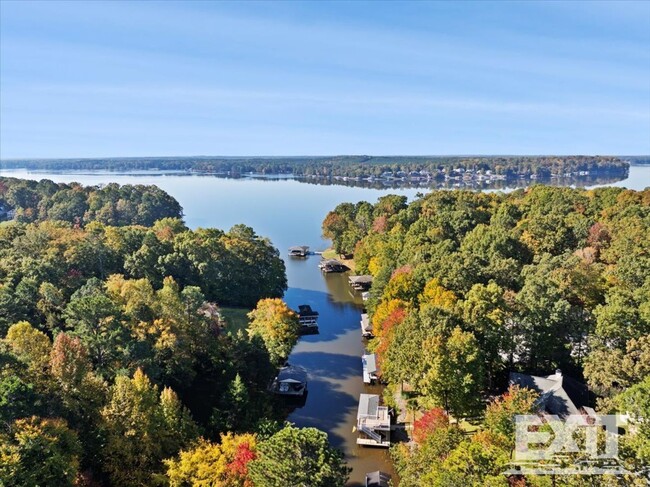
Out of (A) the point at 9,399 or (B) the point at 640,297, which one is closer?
(A) the point at 9,399

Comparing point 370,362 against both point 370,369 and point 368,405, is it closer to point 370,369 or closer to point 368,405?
point 370,369

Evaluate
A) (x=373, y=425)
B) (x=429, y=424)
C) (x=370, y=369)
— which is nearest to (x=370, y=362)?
(x=370, y=369)

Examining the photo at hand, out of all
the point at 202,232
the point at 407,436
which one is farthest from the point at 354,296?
the point at 407,436

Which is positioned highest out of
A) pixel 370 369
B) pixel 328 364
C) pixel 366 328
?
pixel 366 328

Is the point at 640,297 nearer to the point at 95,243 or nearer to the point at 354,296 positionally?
the point at 354,296

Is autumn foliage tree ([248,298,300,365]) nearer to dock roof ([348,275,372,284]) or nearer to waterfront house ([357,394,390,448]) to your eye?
waterfront house ([357,394,390,448])
